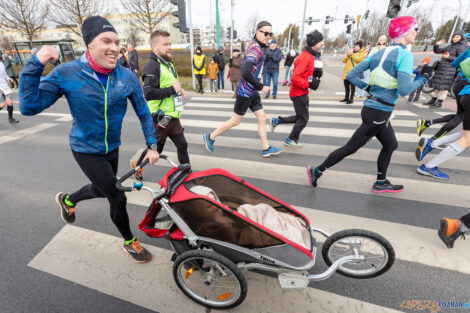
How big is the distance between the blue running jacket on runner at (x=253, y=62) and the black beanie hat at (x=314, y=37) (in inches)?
34.7

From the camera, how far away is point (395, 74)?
264 centimetres

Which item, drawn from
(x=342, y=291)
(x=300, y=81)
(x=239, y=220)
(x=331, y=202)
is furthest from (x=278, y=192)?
(x=300, y=81)

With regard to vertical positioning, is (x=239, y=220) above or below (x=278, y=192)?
above

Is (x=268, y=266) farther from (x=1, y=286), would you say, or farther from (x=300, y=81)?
(x=300, y=81)

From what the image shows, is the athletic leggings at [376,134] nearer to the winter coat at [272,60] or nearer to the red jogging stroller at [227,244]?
the red jogging stroller at [227,244]

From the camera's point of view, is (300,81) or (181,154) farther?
(300,81)

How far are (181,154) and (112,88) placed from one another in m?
1.90

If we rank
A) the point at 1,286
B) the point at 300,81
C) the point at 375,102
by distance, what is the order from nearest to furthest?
the point at 1,286 → the point at 375,102 → the point at 300,81

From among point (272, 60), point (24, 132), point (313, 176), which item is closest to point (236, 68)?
point (272, 60)

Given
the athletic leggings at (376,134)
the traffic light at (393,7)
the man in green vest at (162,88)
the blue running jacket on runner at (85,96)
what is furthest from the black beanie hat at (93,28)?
the traffic light at (393,7)

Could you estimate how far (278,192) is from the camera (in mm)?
3387

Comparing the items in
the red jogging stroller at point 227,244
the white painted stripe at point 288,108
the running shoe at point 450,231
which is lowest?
the white painted stripe at point 288,108

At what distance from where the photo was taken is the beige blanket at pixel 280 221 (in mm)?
1889

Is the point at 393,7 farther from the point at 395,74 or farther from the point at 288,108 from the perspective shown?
the point at 395,74
